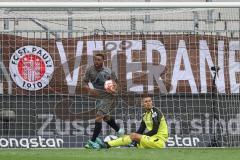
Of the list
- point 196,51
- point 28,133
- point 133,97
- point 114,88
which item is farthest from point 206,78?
point 28,133

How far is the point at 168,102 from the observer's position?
47.8ft

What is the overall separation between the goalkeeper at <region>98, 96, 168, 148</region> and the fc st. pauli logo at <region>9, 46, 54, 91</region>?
2.55 metres

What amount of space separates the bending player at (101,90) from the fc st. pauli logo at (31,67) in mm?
1314

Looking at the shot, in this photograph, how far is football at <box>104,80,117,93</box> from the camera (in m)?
13.0

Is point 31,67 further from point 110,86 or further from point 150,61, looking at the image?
point 150,61

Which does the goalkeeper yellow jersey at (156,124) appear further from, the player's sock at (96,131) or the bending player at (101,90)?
the player's sock at (96,131)

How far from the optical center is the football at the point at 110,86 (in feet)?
42.7

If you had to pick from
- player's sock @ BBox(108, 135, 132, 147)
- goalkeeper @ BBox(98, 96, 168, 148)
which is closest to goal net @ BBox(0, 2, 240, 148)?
goalkeeper @ BBox(98, 96, 168, 148)

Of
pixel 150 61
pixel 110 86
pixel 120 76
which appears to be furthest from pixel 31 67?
pixel 150 61

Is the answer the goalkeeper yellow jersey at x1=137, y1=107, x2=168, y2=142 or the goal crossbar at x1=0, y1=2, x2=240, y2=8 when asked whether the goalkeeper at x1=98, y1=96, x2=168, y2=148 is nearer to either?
the goalkeeper yellow jersey at x1=137, y1=107, x2=168, y2=142

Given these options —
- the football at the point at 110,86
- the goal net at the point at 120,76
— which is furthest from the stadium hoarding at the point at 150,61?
the football at the point at 110,86

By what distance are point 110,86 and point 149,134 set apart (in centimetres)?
117

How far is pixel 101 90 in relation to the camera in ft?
43.9

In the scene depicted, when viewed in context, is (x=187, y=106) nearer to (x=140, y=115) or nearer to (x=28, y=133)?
(x=140, y=115)
